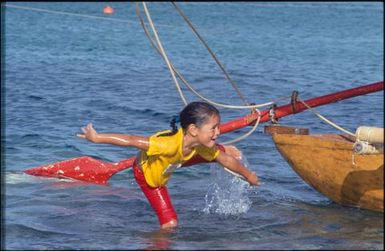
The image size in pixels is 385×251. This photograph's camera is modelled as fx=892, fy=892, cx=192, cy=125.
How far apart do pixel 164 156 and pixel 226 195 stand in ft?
5.78

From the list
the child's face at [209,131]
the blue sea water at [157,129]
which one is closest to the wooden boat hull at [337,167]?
the blue sea water at [157,129]

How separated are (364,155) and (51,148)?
5077 mm

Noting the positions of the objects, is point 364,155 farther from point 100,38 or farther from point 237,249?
point 100,38

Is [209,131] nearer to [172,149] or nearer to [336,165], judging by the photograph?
[172,149]

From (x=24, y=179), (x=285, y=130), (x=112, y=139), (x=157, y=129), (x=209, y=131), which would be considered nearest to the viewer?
(x=112, y=139)

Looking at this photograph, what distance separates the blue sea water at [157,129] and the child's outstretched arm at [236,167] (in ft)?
1.74

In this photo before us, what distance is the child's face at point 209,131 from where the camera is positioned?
23.3 feet

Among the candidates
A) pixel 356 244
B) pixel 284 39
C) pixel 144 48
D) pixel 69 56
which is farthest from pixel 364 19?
pixel 356 244

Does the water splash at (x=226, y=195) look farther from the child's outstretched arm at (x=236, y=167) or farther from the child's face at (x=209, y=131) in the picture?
the child's face at (x=209, y=131)

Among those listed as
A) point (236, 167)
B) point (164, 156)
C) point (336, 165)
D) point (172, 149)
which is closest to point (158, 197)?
point (164, 156)

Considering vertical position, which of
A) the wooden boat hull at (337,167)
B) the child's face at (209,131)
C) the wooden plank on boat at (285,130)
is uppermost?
the child's face at (209,131)

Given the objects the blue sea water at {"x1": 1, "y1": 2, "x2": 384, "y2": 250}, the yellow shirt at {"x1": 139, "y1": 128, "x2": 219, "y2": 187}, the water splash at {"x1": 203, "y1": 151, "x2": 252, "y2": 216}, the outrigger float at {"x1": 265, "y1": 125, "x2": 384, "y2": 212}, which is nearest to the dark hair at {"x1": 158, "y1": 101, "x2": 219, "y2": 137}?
the yellow shirt at {"x1": 139, "y1": 128, "x2": 219, "y2": 187}

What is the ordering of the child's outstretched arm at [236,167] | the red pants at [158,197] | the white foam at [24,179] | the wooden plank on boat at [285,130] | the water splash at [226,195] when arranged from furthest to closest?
the white foam at [24,179]
the water splash at [226,195]
the wooden plank on boat at [285,130]
the red pants at [158,197]
the child's outstretched arm at [236,167]

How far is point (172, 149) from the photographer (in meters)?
7.23
